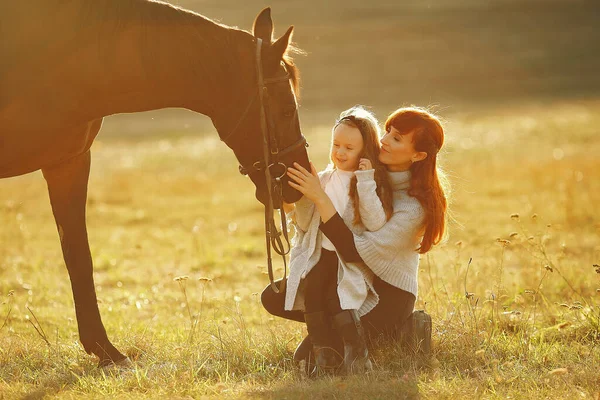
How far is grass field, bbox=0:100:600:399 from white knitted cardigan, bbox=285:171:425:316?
39 cm

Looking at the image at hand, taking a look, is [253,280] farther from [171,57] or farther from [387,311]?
[171,57]

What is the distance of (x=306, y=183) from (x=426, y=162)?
74 centimetres

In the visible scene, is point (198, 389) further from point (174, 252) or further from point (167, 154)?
point (167, 154)

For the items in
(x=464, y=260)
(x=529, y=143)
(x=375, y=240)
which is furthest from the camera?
(x=529, y=143)

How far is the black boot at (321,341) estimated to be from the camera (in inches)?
168

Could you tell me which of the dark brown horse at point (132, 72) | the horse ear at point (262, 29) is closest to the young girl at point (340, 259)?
the dark brown horse at point (132, 72)

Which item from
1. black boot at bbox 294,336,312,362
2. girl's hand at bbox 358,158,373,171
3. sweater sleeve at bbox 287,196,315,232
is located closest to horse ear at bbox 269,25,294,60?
girl's hand at bbox 358,158,373,171

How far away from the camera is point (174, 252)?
32.4 feet

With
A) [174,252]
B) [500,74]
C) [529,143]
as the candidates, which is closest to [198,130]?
[529,143]

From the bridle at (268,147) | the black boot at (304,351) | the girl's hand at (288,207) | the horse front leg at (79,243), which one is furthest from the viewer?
the horse front leg at (79,243)

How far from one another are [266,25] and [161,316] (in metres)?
2.96

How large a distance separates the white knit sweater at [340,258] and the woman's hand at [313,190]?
0.17m

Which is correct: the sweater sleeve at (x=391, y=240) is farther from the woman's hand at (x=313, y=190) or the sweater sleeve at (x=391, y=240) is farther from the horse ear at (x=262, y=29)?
the horse ear at (x=262, y=29)

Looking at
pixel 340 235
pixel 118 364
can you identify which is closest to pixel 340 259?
pixel 340 235
